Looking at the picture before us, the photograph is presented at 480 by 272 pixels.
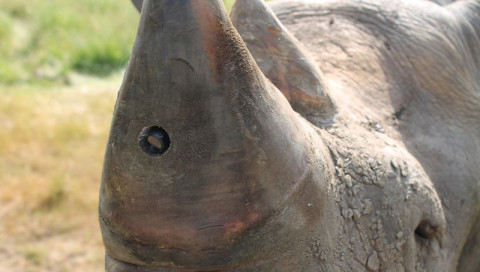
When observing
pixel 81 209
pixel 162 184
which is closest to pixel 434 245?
pixel 162 184

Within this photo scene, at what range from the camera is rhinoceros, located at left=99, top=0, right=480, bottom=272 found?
1170 mm

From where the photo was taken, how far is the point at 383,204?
162cm

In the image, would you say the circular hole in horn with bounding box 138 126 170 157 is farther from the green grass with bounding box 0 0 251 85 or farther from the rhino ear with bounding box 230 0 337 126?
the green grass with bounding box 0 0 251 85

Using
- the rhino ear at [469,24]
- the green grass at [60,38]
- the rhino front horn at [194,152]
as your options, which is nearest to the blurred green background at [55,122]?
the green grass at [60,38]

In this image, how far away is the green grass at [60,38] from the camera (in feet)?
26.2

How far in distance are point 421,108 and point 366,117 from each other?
0.27 metres

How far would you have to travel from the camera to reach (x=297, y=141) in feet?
4.38

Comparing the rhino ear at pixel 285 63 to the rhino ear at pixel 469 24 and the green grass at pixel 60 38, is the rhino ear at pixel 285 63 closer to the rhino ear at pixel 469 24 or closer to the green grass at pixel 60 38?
the rhino ear at pixel 469 24

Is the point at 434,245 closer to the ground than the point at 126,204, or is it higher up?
closer to the ground

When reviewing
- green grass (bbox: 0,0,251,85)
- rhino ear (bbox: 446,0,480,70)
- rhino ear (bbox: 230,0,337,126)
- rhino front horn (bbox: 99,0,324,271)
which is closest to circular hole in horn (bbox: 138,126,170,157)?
rhino front horn (bbox: 99,0,324,271)

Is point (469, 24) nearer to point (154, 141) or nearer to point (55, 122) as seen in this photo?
point (154, 141)

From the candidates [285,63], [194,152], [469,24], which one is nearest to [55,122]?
[469,24]

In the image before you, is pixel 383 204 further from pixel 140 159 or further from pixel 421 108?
pixel 140 159

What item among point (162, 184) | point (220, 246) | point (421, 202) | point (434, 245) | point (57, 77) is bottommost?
point (57, 77)
